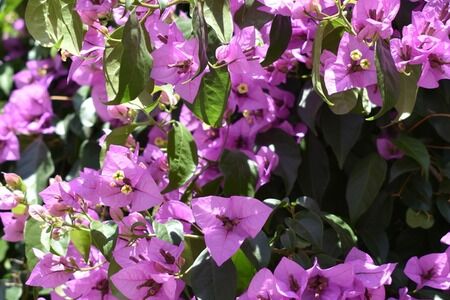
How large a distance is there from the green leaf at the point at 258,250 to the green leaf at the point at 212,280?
1.2 inches

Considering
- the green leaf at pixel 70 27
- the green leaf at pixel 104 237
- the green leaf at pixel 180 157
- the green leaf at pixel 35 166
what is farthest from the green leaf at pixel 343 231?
the green leaf at pixel 35 166

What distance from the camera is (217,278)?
1.02 meters

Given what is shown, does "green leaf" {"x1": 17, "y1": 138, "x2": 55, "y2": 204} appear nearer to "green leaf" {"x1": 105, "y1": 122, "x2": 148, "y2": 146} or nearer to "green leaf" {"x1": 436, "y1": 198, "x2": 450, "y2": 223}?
"green leaf" {"x1": 105, "y1": 122, "x2": 148, "y2": 146}

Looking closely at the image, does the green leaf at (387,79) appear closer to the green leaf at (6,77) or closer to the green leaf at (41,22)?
the green leaf at (41,22)

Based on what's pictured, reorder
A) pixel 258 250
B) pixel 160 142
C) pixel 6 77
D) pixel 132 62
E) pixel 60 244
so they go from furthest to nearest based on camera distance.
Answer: pixel 6 77 < pixel 160 142 < pixel 60 244 < pixel 258 250 < pixel 132 62

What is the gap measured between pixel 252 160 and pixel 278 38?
24 centimetres

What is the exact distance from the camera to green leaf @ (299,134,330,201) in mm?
1306

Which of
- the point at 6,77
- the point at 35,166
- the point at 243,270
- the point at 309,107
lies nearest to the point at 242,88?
the point at 309,107

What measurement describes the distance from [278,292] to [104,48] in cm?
41

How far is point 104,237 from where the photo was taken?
103 cm

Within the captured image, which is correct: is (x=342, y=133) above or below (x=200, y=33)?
below

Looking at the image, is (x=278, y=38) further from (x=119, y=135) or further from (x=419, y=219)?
(x=419, y=219)

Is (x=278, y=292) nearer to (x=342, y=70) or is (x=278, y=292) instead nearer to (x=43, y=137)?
(x=342, y=70)

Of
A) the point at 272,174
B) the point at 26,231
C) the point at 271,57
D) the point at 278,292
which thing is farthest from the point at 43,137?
the point at 278,292
